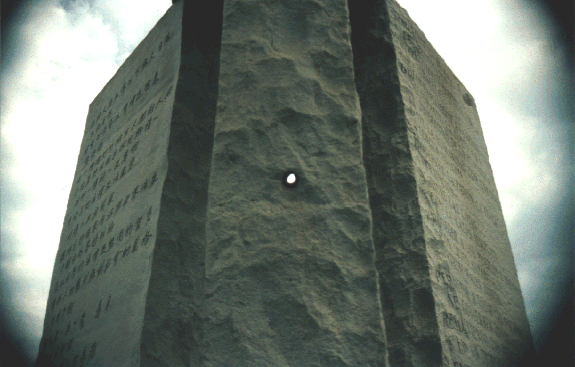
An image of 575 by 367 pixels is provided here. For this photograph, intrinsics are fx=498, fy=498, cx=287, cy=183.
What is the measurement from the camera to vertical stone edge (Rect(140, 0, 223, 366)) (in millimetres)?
2791

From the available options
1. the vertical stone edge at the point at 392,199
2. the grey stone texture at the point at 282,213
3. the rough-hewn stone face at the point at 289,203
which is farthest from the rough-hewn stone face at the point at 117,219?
the vertical stone edge at the point at 392,199

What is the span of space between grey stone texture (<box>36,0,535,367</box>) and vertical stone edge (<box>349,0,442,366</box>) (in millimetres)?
10

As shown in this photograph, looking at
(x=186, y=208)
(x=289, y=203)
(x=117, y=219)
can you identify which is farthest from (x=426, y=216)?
(x=117, y=219)

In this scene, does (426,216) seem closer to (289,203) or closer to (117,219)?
(289,203)

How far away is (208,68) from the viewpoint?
3.65 meters

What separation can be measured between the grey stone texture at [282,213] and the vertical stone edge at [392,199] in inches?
0.4

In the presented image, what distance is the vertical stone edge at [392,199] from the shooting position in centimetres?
298

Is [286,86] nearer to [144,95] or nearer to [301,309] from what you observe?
[301,309]

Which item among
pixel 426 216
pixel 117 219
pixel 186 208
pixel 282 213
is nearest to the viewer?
pixel 282 213

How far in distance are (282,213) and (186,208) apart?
885 millimetres

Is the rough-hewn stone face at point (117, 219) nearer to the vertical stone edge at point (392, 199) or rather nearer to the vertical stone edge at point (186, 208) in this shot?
the vertical stone edge at point (186, 208)

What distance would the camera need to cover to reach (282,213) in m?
2.53

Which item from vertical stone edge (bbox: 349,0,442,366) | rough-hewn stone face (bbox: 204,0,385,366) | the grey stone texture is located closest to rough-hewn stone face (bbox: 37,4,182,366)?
the grey stone texture

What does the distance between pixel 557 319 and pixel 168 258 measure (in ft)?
11.3
